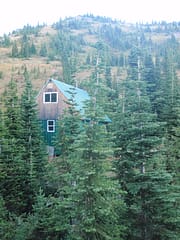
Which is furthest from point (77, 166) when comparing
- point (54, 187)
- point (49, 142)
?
point (49, 142)

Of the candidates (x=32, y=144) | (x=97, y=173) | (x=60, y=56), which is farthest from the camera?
(x=60, y=56)

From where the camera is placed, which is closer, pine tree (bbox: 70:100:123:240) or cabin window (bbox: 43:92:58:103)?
pine tree (bbox: 70:100:123:240)

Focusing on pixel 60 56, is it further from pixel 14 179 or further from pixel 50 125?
pixel 14 179

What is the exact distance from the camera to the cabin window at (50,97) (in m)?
28.4

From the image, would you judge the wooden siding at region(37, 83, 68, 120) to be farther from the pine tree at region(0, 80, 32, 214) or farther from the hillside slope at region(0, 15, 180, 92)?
the pine tree at region(0, 80, 32, 214)

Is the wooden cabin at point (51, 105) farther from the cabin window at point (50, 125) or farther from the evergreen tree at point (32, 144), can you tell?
the evergreen tree at point (32, 144)

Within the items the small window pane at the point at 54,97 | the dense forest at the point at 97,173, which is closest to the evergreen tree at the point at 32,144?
the dense forest at the point at 97,173

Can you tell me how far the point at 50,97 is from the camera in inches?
1127

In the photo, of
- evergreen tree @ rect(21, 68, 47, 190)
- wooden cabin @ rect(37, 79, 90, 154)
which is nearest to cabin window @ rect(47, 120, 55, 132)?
wooden cabin @ rect(37, 79, 90, 154)

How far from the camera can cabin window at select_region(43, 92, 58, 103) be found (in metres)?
28.4

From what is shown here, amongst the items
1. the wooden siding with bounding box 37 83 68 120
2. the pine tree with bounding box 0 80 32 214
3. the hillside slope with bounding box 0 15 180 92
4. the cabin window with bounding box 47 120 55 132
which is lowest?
the pine tree with bounding box 0 80 32 214

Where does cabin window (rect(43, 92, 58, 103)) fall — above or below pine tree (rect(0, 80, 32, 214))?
above

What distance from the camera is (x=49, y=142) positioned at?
2873 cm

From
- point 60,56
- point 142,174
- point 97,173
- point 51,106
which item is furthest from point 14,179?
point 60,56
